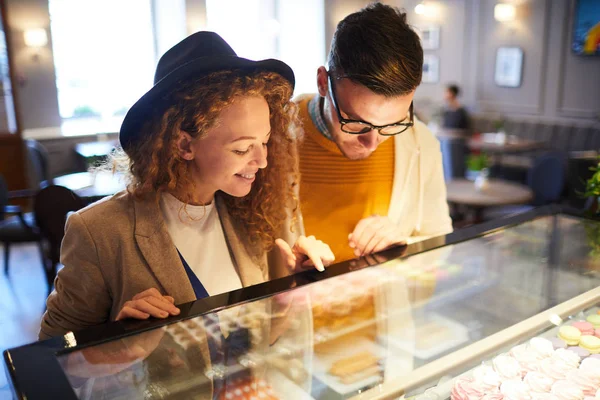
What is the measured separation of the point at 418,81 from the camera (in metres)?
1.48

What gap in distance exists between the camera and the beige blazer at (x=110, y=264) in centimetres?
134

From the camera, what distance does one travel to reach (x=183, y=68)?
1273mm

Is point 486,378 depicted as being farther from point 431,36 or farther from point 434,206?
point 431,36

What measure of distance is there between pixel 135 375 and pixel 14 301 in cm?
444

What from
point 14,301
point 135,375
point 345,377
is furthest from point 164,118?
point 14,301

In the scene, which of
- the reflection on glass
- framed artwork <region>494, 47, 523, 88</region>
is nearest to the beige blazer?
the reflection on glass

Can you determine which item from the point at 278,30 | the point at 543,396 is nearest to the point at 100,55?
the point at 278,30

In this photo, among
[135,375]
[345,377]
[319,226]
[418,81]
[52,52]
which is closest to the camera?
[135,375]

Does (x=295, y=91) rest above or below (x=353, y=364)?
above

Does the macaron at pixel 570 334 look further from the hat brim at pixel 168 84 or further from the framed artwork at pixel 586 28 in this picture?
the framed artwork at pixel 586 28

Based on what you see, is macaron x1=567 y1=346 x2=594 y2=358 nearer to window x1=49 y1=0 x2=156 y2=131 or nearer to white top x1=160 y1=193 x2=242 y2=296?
white top x1=160 y1=193 x2=242 y2=296

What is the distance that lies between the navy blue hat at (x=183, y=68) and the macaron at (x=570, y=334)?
1053mm

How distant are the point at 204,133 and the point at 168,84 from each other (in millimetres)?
143

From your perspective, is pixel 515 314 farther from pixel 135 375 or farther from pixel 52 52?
pixel 52 52
